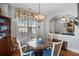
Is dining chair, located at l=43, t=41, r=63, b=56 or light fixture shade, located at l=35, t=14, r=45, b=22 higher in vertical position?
light fixture shade, located at l=35, t=14, r=45, b=22

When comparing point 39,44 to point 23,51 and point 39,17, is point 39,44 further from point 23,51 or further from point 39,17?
point 39,17

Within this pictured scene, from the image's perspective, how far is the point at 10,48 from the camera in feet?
6.98

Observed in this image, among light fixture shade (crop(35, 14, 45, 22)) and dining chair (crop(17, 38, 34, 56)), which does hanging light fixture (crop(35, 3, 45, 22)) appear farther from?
dining chair (crop(17, 38, 34, 56))

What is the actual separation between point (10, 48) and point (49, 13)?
37.6 inches

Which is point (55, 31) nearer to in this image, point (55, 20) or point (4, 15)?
point (55, 20)

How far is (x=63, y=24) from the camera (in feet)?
7.02

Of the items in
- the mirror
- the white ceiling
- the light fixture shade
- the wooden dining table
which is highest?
the white ceiling

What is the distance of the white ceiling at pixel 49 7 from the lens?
82.0 inches

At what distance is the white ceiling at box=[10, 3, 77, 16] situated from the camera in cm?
208

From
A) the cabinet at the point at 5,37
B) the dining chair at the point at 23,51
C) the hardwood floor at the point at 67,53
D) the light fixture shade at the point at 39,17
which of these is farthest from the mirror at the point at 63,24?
the cabinet at the point at 5,37

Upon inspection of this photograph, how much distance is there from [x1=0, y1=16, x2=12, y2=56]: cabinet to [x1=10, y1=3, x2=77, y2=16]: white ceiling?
1.15 feet

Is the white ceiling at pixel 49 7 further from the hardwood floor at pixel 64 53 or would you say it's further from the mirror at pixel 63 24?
the hardwood floor at pixel 64 53

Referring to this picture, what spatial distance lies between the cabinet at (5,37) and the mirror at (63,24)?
2.51 feet

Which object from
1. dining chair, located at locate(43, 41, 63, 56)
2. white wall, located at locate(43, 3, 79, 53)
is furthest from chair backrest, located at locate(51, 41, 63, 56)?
white wall, located at locate(43, 3, 79, 53)
